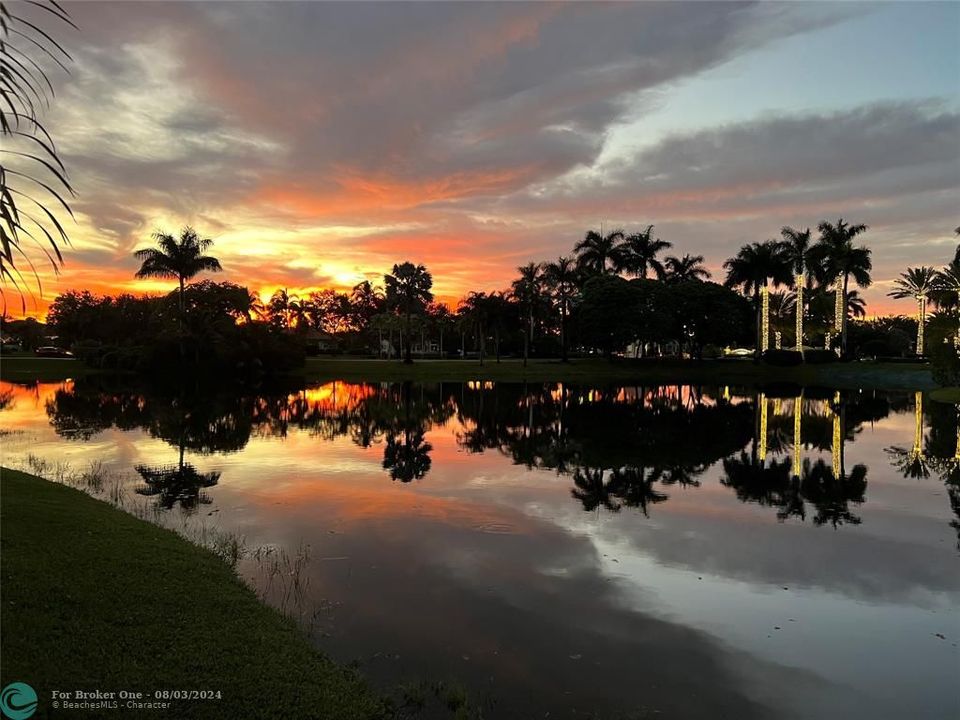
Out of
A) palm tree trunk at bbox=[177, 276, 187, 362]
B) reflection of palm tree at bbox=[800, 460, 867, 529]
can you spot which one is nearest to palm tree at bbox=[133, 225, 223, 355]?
palm tree trunk at bbox=[177, 276, 187, 362]

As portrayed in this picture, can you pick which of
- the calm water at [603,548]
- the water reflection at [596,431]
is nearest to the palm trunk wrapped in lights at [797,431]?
the water reflection at [596,431]

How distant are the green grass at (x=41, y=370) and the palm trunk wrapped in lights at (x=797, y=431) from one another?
72227 millimetres

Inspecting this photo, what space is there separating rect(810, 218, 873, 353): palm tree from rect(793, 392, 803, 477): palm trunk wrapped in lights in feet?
133

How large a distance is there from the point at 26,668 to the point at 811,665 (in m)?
9.57

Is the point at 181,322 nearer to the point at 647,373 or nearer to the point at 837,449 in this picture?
the point at 647,373

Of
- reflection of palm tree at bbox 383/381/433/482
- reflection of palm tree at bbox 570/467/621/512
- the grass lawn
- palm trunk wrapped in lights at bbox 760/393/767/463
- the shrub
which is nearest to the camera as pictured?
the grass lawn

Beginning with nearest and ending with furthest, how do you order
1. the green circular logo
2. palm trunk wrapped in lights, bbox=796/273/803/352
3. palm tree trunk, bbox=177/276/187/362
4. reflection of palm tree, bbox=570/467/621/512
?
1. the green circular logo
2. reflection of palm tree, bbox=570/467/621/512
3. palm tree trunk, bbox=177/276/187/362
4. palm trunk wrapped in lights, bbox=796/273/803/352

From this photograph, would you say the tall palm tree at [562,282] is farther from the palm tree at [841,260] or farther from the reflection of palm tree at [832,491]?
the reflection of palm tree at [832,491]

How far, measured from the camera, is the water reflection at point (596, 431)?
65.4ft

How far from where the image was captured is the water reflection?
785 inches

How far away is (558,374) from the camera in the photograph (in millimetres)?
74500

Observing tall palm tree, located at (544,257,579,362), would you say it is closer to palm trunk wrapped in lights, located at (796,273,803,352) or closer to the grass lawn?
palm trunk wrapped in lights, located at (796,273,803,352)

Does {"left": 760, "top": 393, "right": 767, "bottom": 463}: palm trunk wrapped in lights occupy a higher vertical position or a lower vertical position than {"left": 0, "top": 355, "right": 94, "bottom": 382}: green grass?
lower

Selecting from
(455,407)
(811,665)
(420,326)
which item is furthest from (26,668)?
(420,326)
